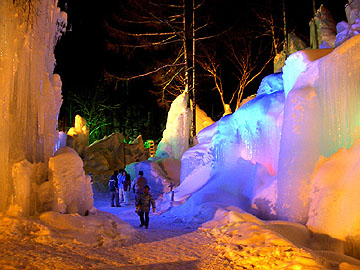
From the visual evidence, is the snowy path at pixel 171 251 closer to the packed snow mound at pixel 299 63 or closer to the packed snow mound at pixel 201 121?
the packed snow mound at pixel 299 63

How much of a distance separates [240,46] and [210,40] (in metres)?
3.41

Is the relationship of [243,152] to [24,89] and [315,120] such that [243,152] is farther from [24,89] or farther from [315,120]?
[24,89]

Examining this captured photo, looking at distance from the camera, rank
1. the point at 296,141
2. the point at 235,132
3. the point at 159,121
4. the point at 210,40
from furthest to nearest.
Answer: the point at 159,121, the point at 210,40, the point at 235,132, the point at 296,141

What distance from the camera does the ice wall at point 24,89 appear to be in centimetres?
645

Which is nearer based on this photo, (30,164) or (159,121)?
(30,164)

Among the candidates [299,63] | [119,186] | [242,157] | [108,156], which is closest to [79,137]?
[108,156]

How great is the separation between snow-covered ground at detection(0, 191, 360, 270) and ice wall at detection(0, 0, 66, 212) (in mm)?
903

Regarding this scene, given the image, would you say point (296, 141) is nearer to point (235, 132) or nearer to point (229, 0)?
point (235, 132)

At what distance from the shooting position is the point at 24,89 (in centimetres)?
680

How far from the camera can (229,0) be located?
2409 cm

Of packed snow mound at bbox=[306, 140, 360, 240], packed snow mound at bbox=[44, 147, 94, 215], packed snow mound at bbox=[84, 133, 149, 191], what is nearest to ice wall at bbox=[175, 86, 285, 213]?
packed snow mound at bbox=[306, 140, 360, 240]

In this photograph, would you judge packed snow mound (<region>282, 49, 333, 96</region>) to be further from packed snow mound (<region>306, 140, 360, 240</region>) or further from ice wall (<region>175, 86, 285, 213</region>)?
packed snow mound (<region>306, 140, 360, 240</region>)

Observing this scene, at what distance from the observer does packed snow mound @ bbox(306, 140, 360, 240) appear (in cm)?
677

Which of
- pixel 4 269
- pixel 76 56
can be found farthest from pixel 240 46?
pixel 4 269
